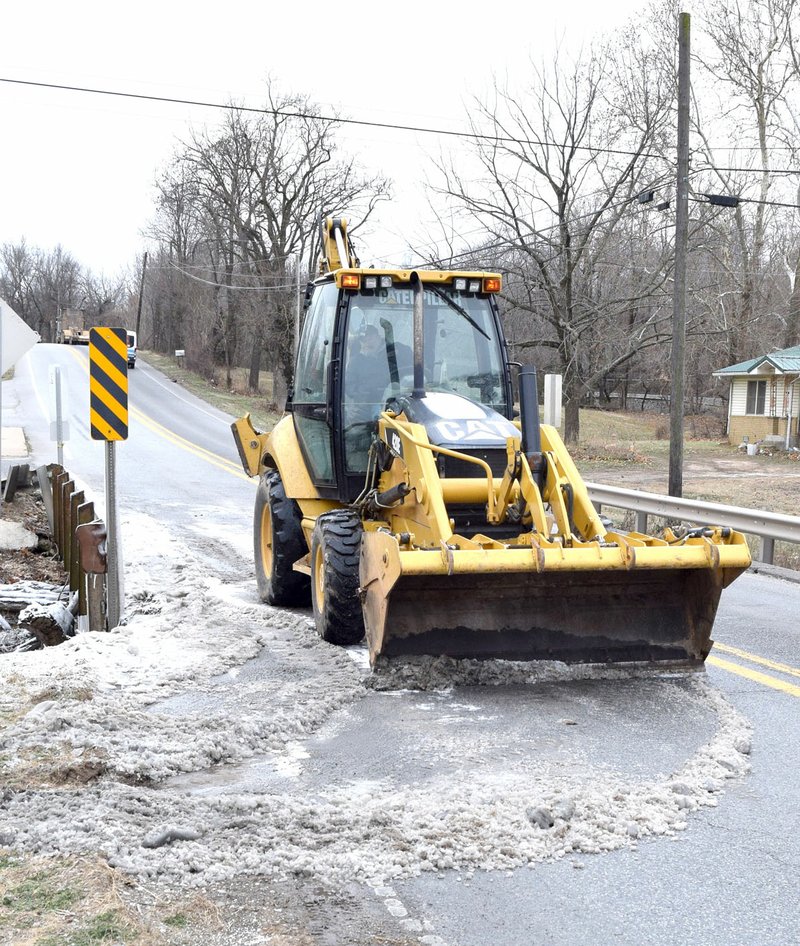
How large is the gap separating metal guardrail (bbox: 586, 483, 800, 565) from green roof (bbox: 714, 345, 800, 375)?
83.1ft

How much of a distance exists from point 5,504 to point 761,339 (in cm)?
3542

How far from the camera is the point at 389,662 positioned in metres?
6.30

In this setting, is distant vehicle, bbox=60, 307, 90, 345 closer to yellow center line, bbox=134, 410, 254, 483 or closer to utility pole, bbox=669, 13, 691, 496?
yellow center line, bbox=134, 410, 254, 483

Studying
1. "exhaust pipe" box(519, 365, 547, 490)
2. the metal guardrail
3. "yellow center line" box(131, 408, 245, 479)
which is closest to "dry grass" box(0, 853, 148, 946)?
"exhaust pipe" box(519, 365, 547, 490)

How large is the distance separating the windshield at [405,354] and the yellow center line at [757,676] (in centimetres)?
247

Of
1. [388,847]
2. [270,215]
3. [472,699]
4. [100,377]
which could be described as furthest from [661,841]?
[270,215]

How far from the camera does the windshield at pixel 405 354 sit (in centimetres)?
796

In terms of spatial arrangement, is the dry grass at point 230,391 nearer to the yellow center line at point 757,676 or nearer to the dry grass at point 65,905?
the yellow center line at point 757,676

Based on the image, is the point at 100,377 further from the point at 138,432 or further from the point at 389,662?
the point at 138,432

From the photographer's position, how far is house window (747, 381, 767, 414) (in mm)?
39562

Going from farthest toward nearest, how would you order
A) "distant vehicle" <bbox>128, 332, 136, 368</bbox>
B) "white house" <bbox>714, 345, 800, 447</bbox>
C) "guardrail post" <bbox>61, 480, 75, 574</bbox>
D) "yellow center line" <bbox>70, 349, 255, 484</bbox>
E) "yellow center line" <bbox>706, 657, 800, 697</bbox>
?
"distant vehicle" <bbox>128, 332, 136, 368</bbox>
"white house" <bbox>714, 345, 800, 447</bbox>
"yellow center line" <bbox>70, 349, 255, 484</bbox>
"guardrail post" <bbox>61, 480, 75, 574</bbox>
"yellow center line" <bbox>706, 657, 800, 697</bbox>

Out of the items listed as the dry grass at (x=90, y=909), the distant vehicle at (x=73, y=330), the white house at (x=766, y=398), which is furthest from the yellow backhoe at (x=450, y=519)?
the distant vehicle at (x=73, y=330)

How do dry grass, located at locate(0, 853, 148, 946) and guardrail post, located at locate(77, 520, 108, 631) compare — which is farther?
guardrail post, located at locate(77, 520, 108, 631)

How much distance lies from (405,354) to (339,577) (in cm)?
200
